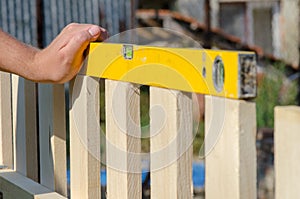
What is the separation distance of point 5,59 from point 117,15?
824 cm

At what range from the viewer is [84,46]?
60.2 inches

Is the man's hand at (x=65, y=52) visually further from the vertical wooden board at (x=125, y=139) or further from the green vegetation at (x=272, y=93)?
the green vegetation at (x=272, y=93)

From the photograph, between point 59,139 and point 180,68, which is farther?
point 59,139

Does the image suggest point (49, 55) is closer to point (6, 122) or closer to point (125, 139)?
point (125, 139)

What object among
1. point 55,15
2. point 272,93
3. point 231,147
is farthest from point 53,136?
point 272,93

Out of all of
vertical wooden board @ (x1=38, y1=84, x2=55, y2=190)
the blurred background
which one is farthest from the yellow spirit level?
the blurred background

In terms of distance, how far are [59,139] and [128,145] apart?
0.37 m

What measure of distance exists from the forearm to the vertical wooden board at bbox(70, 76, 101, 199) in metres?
0.12

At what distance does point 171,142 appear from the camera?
4.11 ft

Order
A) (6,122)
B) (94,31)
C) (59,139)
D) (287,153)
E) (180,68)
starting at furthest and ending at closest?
(6,122)
(59,139)
(94,31)
(180,68)
(287,153)

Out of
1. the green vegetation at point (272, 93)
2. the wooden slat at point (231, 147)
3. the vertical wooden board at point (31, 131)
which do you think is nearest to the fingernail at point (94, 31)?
the vertical wooden board at point (31, 131)

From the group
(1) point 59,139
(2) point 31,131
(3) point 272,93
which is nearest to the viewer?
(1) point 59,139

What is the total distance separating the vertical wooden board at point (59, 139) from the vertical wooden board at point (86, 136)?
0.27 ft

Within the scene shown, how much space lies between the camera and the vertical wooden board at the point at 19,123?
6.26ft
